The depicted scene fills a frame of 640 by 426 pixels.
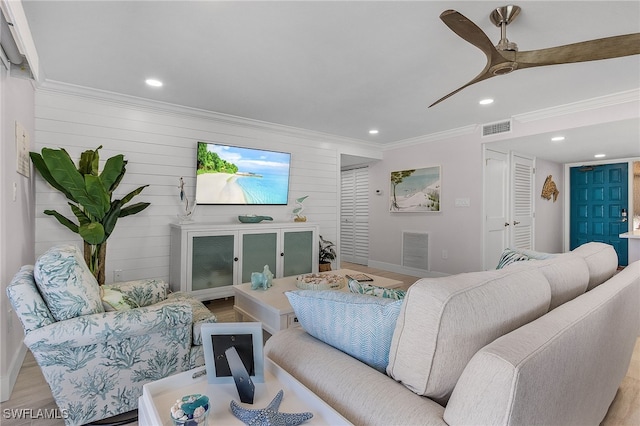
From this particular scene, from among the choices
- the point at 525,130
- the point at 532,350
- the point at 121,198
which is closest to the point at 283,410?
the point at 532,350

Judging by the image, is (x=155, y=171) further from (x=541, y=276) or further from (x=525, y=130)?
(x=525, y=130)

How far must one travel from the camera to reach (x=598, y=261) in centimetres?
175

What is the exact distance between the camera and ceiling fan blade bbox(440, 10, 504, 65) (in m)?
1.46

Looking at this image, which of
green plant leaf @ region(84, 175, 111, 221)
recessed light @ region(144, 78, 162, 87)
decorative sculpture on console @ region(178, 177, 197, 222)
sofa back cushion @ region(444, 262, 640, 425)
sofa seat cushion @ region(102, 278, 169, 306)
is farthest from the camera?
decorative sculpture on console @ region(178, 177, 197, 222)

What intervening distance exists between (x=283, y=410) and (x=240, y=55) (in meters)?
2.40

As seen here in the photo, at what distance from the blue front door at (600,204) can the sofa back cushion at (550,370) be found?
20.3 feet

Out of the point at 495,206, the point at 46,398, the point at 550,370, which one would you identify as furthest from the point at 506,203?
the point at 46,398

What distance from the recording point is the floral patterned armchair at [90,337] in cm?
139

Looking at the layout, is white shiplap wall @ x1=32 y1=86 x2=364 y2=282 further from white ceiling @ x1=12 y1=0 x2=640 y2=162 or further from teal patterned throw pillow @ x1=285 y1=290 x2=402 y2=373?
teal patterned throw pillow @ x1=285 y1=290 x2=402 y2=373

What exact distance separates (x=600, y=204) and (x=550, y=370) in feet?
23.7

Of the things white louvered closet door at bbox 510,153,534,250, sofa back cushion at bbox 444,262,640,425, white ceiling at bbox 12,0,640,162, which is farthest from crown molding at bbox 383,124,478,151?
sofa back cushion at bbox 444,262,640,425

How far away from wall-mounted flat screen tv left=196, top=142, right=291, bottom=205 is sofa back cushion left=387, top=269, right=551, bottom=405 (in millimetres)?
3388

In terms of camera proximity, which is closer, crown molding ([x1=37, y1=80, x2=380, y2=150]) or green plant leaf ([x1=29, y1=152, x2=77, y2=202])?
green plant leaf ([x1=29, y1=152, x2=77, y2=202])

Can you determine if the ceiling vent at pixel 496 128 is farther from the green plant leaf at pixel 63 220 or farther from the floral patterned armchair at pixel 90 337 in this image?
the green plant leaf at pixel 63 220
